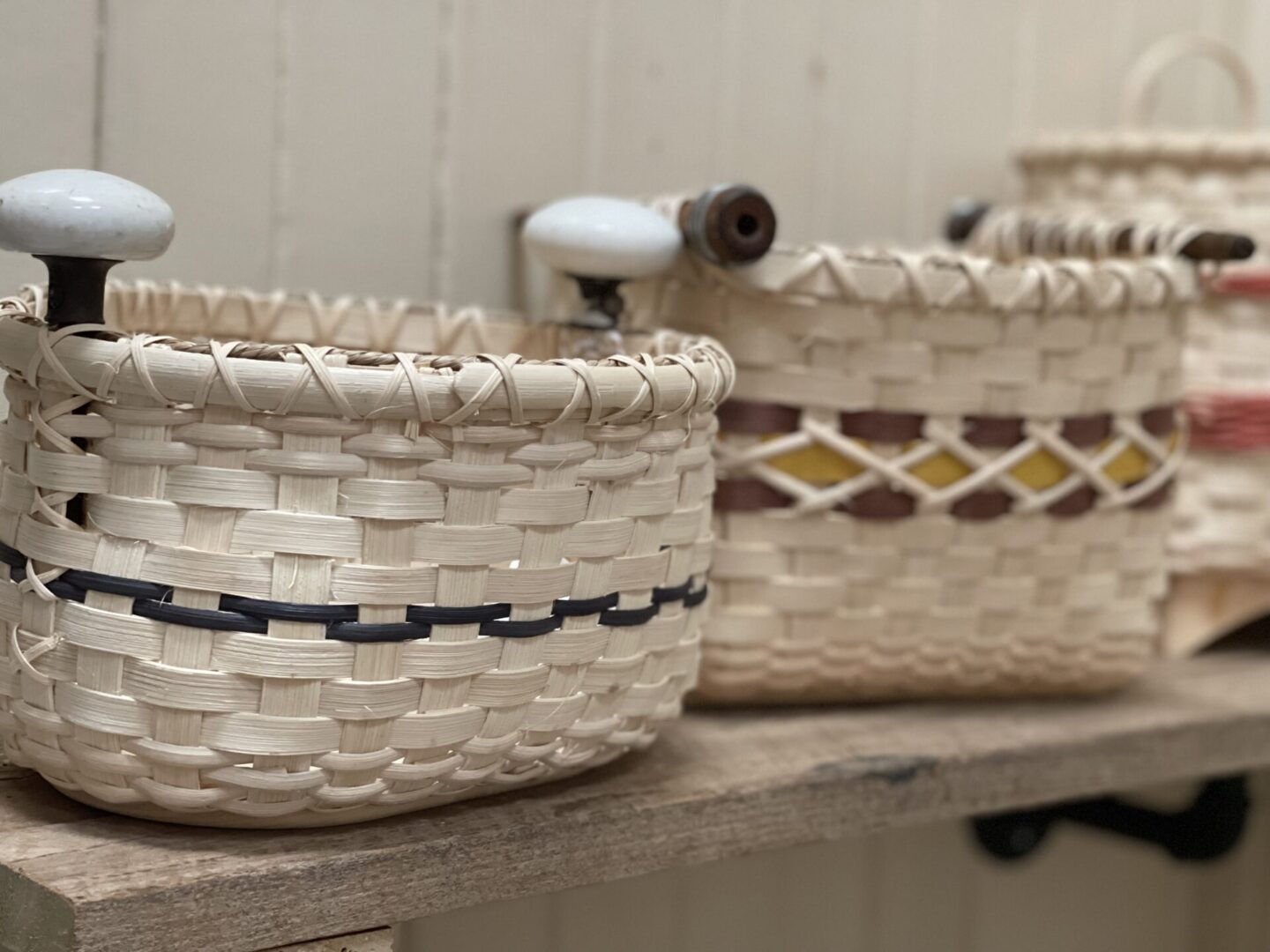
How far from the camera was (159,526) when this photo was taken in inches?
17.8

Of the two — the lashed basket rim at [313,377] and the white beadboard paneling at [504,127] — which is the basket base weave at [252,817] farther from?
the white beadboard paneling at [504,127]

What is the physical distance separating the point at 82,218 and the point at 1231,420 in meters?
0.66

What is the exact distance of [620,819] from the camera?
556 millimetres

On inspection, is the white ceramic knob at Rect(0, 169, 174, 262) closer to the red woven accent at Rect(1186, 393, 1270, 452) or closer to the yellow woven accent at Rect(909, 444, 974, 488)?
the yellow woven accent at Rect(909, 444, 974, 488)

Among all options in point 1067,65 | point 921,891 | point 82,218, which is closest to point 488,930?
point 921,891

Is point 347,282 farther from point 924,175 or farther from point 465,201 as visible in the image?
point 924,175

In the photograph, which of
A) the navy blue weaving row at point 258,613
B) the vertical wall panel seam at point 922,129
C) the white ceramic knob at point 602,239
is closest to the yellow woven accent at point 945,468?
the white ceramic knob at point 602,239

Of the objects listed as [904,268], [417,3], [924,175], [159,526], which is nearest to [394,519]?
[159,526]

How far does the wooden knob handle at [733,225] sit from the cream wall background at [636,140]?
0.23 m

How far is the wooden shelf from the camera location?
452 millimetres

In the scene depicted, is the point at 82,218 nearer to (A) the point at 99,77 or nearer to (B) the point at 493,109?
(A) the point at 99,77

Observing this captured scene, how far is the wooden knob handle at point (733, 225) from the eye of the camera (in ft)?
2.01

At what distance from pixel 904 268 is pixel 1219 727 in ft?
1.09

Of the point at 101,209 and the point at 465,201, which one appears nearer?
the point at 101,209
